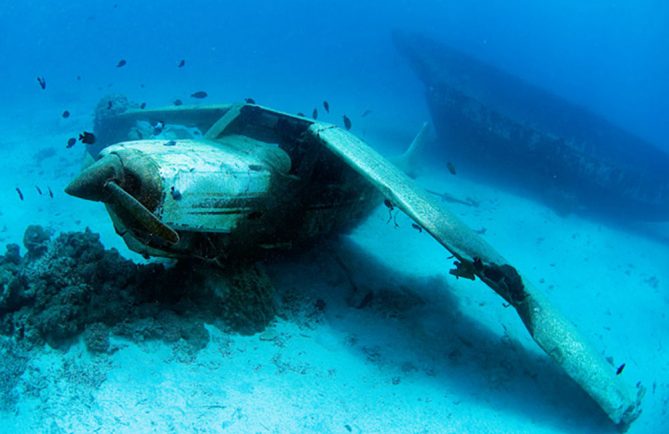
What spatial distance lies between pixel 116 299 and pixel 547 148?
54.3 ft

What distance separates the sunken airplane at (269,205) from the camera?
4109 mm

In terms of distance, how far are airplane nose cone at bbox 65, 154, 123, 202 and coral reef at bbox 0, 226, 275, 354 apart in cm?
132

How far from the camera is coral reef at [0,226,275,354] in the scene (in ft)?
13.9

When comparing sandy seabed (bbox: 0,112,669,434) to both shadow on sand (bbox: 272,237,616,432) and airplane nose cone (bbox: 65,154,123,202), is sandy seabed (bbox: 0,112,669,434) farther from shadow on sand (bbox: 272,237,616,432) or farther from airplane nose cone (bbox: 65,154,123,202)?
airplane nose cone (bbox: 65,154,123,202)

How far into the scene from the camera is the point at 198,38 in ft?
319

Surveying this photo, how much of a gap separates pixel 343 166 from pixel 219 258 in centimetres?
253

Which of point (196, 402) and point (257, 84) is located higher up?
point (196, 402)

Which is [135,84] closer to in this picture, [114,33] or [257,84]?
[257,84]

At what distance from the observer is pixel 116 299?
15.5 feet

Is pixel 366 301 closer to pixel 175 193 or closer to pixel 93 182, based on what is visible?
pixel 175 193

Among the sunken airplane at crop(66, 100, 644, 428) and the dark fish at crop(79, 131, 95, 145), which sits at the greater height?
the sunken airplane at crop(66, 100, 644, 428)

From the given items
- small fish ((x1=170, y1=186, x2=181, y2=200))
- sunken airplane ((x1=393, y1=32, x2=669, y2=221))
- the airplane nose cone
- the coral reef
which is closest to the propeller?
the airplane nose cone

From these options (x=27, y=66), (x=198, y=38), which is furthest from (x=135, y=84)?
(x=198, y=38)

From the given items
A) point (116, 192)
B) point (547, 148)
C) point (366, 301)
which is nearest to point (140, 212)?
point (116, 192)
